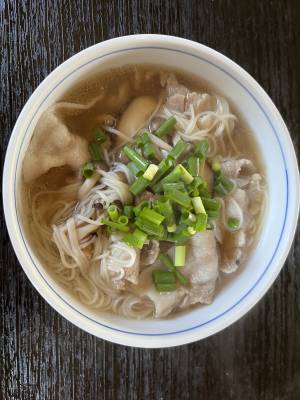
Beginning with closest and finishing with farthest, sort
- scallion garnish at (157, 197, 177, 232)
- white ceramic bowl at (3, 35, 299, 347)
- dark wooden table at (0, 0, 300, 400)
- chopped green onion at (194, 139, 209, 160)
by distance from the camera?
white ceramic bowl at (3, 35, 299, 347), scallion garnish at (157, 197, 177, 232), chopped green onion at (194, 139, 209, 160), dark wooden table at (0, 0, 300, 400)

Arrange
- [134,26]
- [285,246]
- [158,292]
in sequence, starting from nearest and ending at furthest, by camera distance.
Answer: [285,246] → [158,292] → [134,26]

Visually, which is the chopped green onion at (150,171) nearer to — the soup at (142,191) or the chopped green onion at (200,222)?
the soup at (142,191)

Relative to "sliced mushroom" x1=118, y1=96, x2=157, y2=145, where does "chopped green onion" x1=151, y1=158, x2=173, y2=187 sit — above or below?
below

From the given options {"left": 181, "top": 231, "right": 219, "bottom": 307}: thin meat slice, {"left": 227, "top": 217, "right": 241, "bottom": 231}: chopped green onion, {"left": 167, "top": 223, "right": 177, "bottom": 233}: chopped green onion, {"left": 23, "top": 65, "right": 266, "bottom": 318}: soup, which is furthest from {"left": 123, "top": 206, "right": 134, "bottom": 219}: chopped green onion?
{"left": 227, "top": 217, "right": 241, "bottom": 231}: chopped green onion

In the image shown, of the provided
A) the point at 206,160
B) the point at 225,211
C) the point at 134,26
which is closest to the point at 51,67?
the point at 134,26

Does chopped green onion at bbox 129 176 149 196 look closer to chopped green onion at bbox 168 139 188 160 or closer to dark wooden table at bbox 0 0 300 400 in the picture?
chopped green onion at bbox 168 139 188 160

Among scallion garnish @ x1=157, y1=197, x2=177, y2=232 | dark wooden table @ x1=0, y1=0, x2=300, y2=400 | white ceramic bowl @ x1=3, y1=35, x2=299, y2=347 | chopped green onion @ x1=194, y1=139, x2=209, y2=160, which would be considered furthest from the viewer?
dark wooden table @ x1=0, y1=0, x2=300, y2=400

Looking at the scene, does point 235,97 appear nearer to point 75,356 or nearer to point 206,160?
point 206,160
